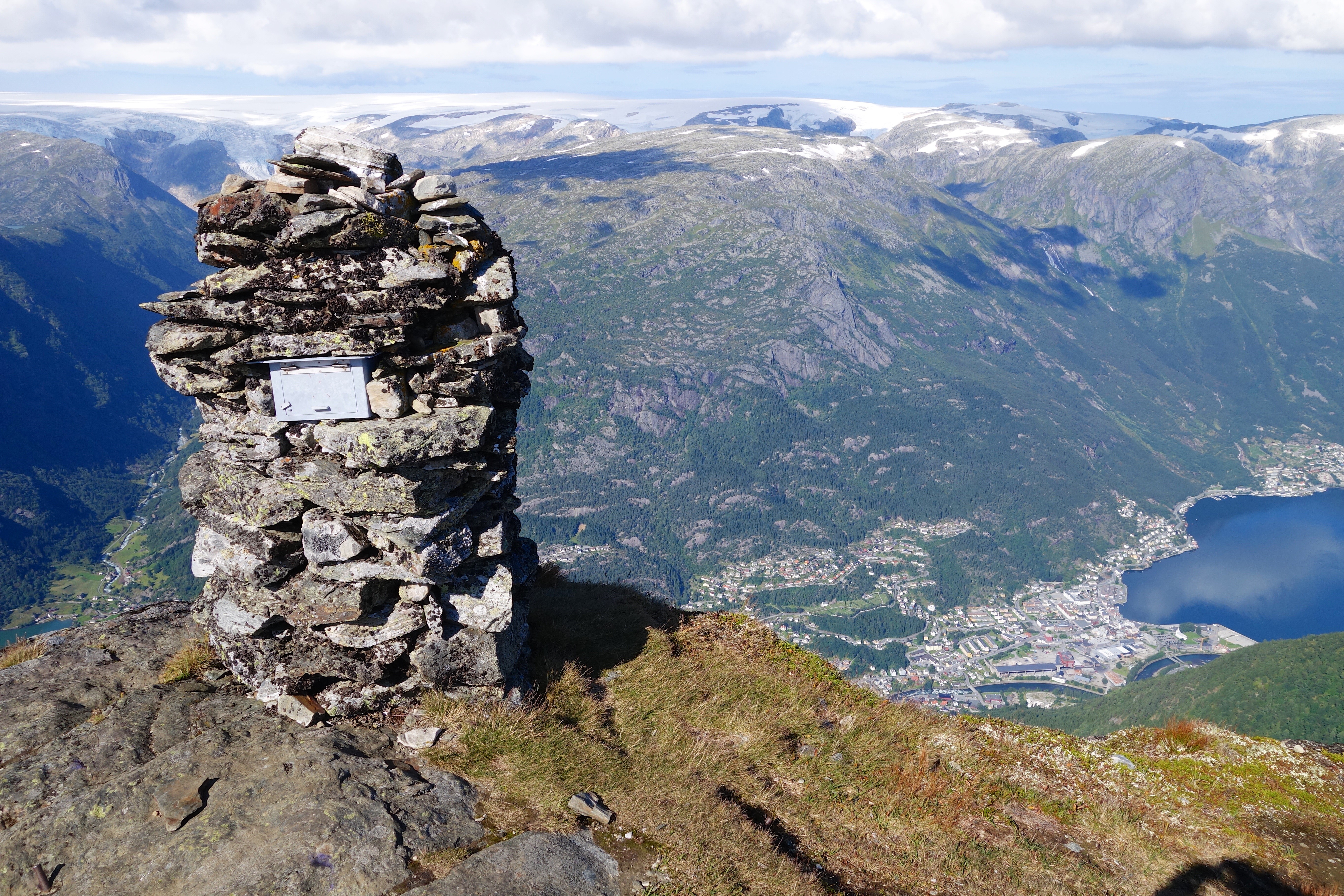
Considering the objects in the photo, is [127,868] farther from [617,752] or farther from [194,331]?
[194,331]

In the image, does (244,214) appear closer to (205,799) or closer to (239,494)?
(239,494)

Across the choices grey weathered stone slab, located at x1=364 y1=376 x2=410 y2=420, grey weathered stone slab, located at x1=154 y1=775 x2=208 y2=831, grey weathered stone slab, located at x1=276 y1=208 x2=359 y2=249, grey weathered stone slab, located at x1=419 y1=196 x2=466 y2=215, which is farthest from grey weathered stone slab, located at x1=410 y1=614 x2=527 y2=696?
grey weathered stone slab, located at x1=419 y1=196 x2=466 y2=215

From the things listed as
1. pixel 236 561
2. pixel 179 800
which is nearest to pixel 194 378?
pixel 236 561

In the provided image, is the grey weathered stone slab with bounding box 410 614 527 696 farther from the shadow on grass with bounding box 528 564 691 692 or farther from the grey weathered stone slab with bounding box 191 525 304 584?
the grey weathered stone slab with bounding box 191 525 304 584

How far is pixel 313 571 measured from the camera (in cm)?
1327

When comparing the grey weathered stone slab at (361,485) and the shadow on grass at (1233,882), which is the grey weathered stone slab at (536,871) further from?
the shadow on grass at (1233,882)

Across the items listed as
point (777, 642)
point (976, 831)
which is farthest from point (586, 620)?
point (976, 831)

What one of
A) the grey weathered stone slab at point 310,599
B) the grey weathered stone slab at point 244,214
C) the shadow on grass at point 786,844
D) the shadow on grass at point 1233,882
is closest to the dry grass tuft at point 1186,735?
the shadow on grass at point 1233,882

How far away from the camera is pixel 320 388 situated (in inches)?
503

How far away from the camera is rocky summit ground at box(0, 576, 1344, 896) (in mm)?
9609

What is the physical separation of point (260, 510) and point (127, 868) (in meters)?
5.93

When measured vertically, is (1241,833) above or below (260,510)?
below

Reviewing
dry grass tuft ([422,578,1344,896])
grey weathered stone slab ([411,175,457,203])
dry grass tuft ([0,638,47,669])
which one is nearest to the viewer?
dry grass tuft ([422,578,1344,896])

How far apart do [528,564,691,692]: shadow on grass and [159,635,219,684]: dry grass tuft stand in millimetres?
6756
